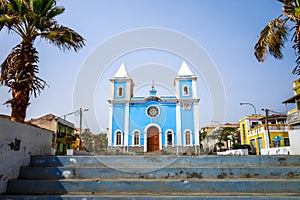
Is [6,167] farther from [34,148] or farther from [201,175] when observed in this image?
[201,175]

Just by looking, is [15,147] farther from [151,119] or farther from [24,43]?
[151,119]

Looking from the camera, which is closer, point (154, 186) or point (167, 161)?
point (154, 186)

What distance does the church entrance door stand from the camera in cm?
2677

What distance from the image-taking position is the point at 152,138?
27.1 m

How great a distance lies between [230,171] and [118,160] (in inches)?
78.1

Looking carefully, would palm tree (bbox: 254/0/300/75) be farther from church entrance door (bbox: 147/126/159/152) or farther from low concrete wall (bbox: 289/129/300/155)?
church entrance door (bbox: 147/126/159/152)

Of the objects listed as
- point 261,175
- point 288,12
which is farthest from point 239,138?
point 261,175

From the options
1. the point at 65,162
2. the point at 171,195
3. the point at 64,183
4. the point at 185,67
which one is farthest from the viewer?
the point at 185,67

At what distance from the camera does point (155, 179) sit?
12.0 feet

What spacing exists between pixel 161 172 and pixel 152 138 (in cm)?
2356

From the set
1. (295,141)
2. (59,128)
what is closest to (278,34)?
(295,141)

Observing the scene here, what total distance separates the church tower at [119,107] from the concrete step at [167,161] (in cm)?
2226

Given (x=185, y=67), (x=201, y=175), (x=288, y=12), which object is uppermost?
(x=185, y=67)

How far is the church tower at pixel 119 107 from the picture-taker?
26578 mm
